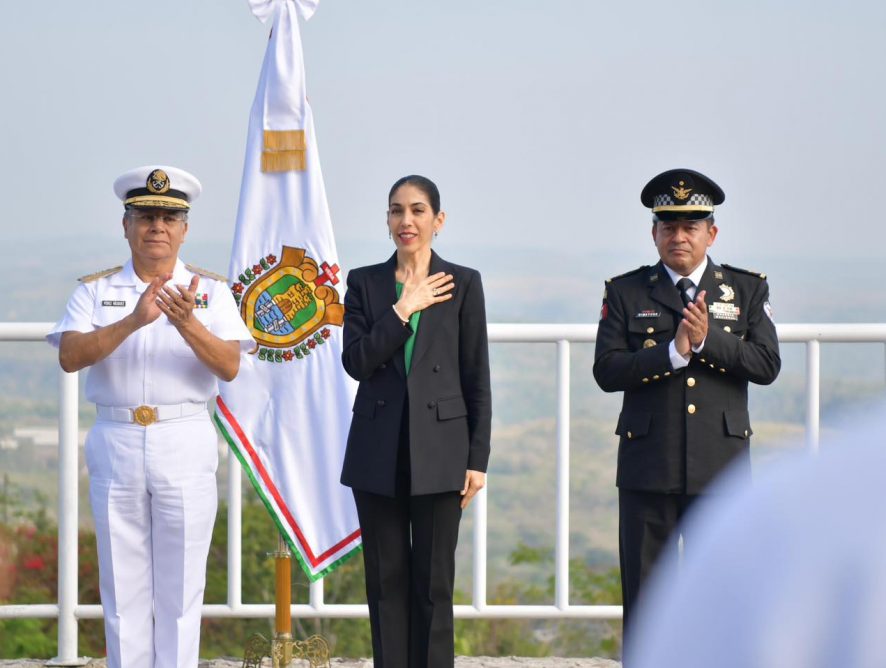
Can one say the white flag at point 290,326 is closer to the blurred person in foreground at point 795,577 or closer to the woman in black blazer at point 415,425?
the woman in black blazer at point 415,425

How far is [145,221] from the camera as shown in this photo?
12.2ft

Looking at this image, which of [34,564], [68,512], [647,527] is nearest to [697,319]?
[647,527]

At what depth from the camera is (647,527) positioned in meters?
3.65

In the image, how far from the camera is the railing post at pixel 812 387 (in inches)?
191

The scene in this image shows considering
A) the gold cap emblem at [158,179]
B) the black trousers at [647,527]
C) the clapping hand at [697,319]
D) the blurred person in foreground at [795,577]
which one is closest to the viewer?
the blurred person in foreground at [795,577]

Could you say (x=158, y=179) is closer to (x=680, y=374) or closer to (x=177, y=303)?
(x=177, y=303)

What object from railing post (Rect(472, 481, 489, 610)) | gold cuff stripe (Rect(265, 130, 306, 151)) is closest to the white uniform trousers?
gold cuff stripe (Rect(265, 130, 306, 151))

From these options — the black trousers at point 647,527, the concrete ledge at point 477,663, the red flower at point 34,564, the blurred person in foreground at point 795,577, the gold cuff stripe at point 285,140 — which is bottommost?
the concrete ledge at point 477,663

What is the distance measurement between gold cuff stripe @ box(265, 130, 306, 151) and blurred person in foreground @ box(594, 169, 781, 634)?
1.40 meters

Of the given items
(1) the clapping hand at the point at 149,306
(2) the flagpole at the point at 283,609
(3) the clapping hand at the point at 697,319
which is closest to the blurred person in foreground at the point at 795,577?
(3) the clapping hand at the point at 697,319

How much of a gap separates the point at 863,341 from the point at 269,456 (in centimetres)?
233

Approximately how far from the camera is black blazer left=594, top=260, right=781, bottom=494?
3.57 metres

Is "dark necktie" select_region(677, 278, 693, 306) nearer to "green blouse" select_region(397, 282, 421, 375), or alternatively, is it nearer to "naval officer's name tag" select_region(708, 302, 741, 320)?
"naval officer's name tag" select_region(708, 302, 741, 320)

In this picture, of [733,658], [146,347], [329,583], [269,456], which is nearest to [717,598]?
[733,658]
